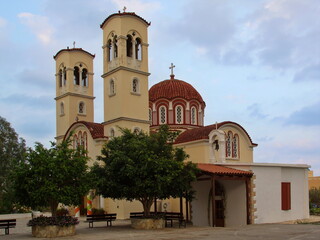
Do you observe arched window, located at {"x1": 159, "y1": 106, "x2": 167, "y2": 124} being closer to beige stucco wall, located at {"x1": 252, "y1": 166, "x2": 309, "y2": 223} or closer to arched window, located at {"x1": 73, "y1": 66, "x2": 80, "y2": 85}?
arched window, located at {"x1": 73, "y1": 66, "x2": 80, "y2": 85}

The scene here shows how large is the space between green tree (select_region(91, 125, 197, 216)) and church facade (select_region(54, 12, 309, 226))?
7.04 feet

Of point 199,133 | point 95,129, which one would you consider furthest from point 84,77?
point 199,133

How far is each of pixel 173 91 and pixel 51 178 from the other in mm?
21091

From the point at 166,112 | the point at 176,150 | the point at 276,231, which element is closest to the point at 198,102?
the point at 166,112

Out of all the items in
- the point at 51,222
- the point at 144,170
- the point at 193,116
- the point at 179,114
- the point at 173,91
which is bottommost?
the point at 51,222

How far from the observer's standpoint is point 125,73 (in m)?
33.7

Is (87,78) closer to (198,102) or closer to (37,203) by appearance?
(198,102)

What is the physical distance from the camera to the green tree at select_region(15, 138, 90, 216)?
2053 centimetres

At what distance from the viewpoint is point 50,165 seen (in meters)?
20.7

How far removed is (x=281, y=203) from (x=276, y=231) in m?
7.65

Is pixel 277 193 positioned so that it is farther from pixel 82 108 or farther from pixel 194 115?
pixel 82 108

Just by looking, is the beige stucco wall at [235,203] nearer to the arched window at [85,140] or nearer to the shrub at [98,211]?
the shrub at [98,211]

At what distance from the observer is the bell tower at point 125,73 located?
33469 millimetres

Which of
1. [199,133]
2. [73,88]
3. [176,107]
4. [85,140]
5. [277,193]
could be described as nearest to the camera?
[277,193]
